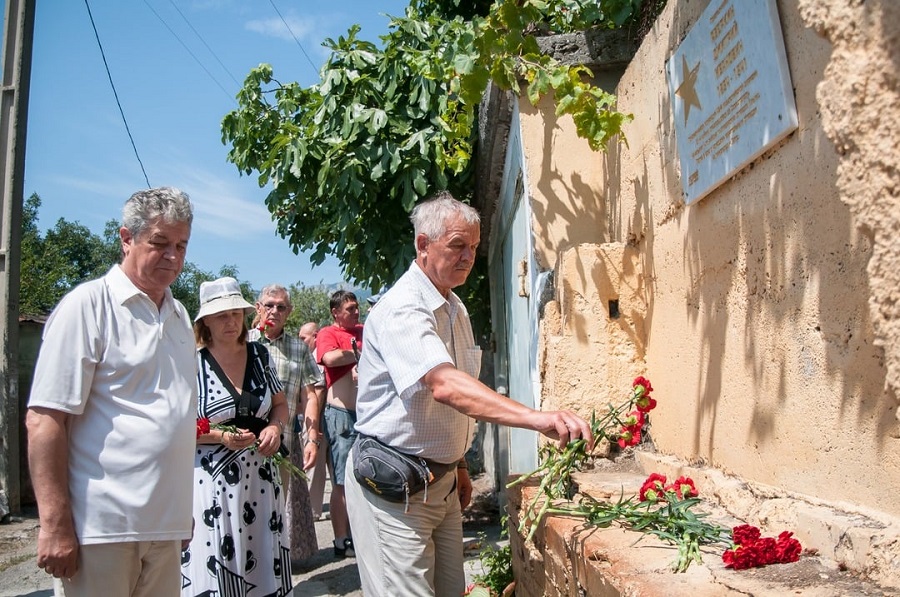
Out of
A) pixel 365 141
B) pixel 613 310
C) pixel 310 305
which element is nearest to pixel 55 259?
pixel 310 305

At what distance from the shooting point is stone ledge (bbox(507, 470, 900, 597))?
1786 millimetres

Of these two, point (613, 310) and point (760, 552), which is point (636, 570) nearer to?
point (760, 552)

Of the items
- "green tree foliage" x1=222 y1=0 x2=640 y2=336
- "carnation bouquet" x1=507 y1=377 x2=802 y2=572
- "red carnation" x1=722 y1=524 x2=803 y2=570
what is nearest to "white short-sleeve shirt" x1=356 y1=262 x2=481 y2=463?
"carnation bouquet" x1=507 y1=377 x2=802 y2=572

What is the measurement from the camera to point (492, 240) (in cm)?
794

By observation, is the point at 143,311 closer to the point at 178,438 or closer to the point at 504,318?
the point at 178,438

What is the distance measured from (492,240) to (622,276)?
14.1ft

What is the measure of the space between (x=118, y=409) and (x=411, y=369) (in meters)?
0.90

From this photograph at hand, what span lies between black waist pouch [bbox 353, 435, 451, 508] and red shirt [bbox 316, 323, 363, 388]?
3.25 m

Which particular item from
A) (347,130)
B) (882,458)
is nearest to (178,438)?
(882,458)

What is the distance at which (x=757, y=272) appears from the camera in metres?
2.48

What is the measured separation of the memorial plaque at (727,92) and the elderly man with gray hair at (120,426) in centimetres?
181

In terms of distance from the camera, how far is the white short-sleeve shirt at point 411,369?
260 cm

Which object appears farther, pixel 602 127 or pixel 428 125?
pixel 428 125

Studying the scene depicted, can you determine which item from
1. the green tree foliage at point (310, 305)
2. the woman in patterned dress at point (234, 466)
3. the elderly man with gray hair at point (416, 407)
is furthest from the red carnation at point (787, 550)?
the green tree foliage at point (310, 305)
